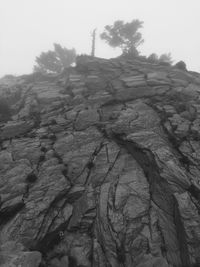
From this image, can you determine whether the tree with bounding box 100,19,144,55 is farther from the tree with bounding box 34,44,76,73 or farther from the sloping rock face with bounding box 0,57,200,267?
the sloping rock face with bounding box 0,57,200,267

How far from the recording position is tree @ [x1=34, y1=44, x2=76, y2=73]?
58125 mm

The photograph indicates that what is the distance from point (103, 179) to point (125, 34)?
147 ft

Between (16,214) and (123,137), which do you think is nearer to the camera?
(16,214)

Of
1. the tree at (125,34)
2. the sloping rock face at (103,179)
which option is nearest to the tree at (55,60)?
the tree at (125,34)

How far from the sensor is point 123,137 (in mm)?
20219

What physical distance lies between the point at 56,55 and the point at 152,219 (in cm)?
5370

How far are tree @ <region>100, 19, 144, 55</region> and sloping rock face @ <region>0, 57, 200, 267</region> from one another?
2916 cm

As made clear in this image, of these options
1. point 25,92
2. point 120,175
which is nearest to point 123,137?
point 120,175

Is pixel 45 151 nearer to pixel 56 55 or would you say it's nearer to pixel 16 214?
pixel 16 214

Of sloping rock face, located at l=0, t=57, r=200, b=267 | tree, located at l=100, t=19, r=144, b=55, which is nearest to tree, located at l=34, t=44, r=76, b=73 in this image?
tree, located at l=100, t=19, r=144, b=55

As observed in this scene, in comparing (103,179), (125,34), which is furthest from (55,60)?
(103,179)

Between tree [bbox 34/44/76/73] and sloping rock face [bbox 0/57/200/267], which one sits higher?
tree [bbox 34/44/76/73]

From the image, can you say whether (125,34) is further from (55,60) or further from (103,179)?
(103,179)

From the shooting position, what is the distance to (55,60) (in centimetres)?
5862
